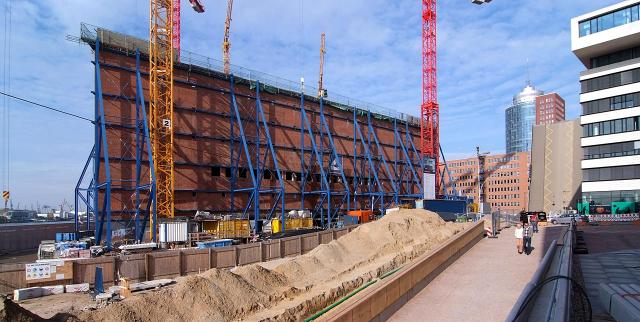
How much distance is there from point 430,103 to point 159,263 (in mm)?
57189

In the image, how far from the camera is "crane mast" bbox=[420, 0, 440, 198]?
69688mm

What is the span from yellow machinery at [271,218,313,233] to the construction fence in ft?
49.9

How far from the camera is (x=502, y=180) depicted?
12975 cm

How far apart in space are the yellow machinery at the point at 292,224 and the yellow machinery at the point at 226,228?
5625 millimetres

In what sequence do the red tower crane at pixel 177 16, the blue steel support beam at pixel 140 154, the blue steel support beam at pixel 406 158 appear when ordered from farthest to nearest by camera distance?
the blue steel support beam at pixel 406 158
the red tower crane at pixel 177 16
the blue steel support beam at pixel 140 154

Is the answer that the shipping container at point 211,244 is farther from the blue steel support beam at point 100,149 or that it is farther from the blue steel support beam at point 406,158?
the blue steel support beam at point 406,158

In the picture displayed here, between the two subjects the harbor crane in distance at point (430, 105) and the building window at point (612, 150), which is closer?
the building window at point (612, 150)

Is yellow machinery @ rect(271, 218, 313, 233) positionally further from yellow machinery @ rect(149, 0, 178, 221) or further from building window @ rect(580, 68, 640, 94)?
building window @ rect(580, 68, 640, 94)

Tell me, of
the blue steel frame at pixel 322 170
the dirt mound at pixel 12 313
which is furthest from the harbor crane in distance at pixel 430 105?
the dirt mound at pixel 12 313

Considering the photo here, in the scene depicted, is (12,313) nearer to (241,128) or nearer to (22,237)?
(241,128)

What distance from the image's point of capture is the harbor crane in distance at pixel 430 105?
69.6 meters

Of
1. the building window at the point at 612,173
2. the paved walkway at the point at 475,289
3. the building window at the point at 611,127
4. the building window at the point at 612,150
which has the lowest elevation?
the paved walkway at the point at 475,289

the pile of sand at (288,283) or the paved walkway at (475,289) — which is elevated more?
the paved walkway at (475,289)

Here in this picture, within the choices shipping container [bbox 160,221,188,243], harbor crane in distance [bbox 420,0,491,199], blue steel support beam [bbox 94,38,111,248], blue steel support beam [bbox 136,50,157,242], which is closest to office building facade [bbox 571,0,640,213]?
harbor crane in distance [bbox 420,0,491,199]
